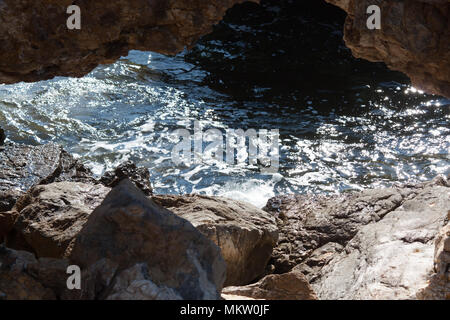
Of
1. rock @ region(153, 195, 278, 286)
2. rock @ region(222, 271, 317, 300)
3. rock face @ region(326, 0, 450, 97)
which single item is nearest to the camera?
rock @ region(222, 271, 317, 300)

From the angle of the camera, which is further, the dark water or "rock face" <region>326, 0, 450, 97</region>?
the dark water

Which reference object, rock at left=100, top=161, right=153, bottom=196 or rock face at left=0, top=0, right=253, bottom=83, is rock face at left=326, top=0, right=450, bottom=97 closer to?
rock face at left=0, top=0, right=253, bottom=83

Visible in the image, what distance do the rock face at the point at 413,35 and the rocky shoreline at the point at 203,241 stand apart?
3.87 feet

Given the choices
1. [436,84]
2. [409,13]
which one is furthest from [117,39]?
[436,84]

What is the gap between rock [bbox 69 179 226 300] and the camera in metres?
2.71

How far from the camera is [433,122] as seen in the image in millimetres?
9773

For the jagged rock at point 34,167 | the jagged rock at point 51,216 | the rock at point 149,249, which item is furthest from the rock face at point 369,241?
the jagged rock at point 34,167

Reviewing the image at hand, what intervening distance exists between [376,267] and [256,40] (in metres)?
10.2

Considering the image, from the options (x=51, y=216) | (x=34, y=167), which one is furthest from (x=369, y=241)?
(x=34, y=167)

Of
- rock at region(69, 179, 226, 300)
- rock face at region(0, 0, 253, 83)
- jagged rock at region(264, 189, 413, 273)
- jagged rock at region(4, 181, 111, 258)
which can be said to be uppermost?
rock face at region(0, 0, 253, 83)

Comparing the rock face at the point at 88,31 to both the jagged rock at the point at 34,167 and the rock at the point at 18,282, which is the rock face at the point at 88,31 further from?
the jagged rock at the point at 34,167

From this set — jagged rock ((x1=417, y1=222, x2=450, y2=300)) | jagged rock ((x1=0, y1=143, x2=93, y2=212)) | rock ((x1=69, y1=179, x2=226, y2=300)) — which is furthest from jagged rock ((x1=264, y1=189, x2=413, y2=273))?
rock ((x1=69, y1=179, x2=226, y2=300))

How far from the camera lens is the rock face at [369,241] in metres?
3.75
